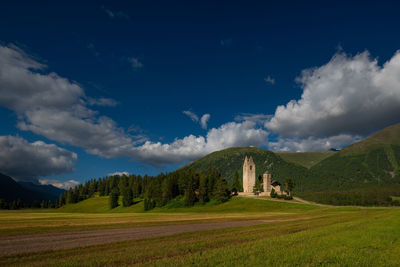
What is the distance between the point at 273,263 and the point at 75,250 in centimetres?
1405

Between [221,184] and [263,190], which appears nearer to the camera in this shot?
[221,184]

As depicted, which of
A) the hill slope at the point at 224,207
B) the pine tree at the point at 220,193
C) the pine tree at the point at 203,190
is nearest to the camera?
the hill slope at the point at 224,207

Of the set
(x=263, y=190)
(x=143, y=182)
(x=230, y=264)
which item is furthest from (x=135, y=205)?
(x=230, y=264)

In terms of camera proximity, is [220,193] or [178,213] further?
[220,193]

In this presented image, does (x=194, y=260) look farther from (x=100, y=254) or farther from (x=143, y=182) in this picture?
(x=143, y=182)

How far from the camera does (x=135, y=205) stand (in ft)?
404

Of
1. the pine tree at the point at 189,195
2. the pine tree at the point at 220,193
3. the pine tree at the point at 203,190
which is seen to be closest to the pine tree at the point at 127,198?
the pine tree at the point at 189,195

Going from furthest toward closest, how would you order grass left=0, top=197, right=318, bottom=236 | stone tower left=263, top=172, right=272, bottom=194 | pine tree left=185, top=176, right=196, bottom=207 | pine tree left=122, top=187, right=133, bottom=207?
1. stone tower left=263, top=172, right=272, bottom=194
2. pine tree left=122, top=187, right=133, bottom=207
3. pine tree left=185, top=176, right=196, bottom=207
4. grass left=0, top=197, right=318, bottom=236

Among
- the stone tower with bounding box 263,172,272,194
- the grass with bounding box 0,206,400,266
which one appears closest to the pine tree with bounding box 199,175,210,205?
the stone tower with bounding box 263,172,272,194

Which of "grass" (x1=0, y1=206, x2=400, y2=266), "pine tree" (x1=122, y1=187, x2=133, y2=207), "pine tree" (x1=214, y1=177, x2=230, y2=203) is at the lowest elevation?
"pine tree" (x1=122, y1=187, x2=133, y2=207)

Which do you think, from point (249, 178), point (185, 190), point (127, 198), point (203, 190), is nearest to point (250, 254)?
point (203, 190)

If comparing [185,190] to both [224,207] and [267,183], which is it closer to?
[224,207]

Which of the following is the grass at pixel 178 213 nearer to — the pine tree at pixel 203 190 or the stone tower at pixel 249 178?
the pine tree at pixel 203 190

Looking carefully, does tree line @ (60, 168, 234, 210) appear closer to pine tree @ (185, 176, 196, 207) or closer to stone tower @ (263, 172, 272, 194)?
pine tree @ (185, 176, 196, 207)
